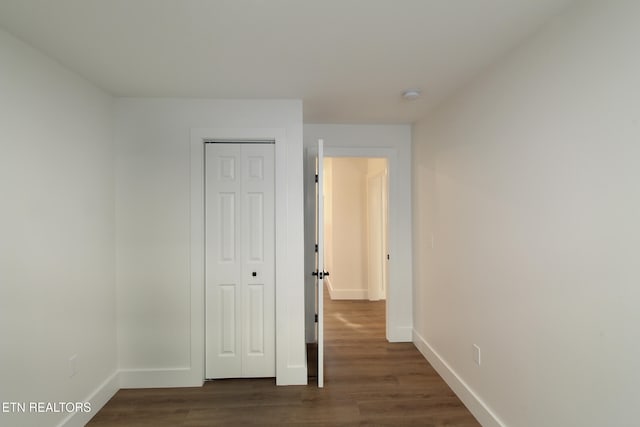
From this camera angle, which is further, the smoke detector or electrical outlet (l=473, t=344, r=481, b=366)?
the smoke detector

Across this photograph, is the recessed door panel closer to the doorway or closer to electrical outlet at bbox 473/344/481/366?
electrical outlet at bbox 473/344/481/366

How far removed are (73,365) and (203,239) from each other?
3.82ft

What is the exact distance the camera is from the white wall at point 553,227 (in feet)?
3.87

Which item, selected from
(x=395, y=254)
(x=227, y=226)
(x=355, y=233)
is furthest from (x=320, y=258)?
(x=355, y=233)

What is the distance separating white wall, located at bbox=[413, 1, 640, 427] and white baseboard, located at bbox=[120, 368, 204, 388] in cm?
220

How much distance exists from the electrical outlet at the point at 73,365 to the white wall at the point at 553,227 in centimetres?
276

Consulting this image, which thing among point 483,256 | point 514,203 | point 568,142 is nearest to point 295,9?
point 568,142

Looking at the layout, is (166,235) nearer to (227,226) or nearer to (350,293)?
(227,226)

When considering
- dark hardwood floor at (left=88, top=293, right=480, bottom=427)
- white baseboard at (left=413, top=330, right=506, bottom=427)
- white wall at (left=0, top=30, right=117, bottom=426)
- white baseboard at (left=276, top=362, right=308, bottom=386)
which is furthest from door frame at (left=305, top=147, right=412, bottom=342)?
white wall at (left=0, top=30, right=117, bottom=426)

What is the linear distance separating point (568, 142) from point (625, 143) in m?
0.26

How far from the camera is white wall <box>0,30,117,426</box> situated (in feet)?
5.20

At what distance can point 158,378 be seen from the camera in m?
2.50

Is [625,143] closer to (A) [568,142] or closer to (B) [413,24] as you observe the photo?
(A) [568,142]

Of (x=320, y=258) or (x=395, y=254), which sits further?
(x=395, y=254)
